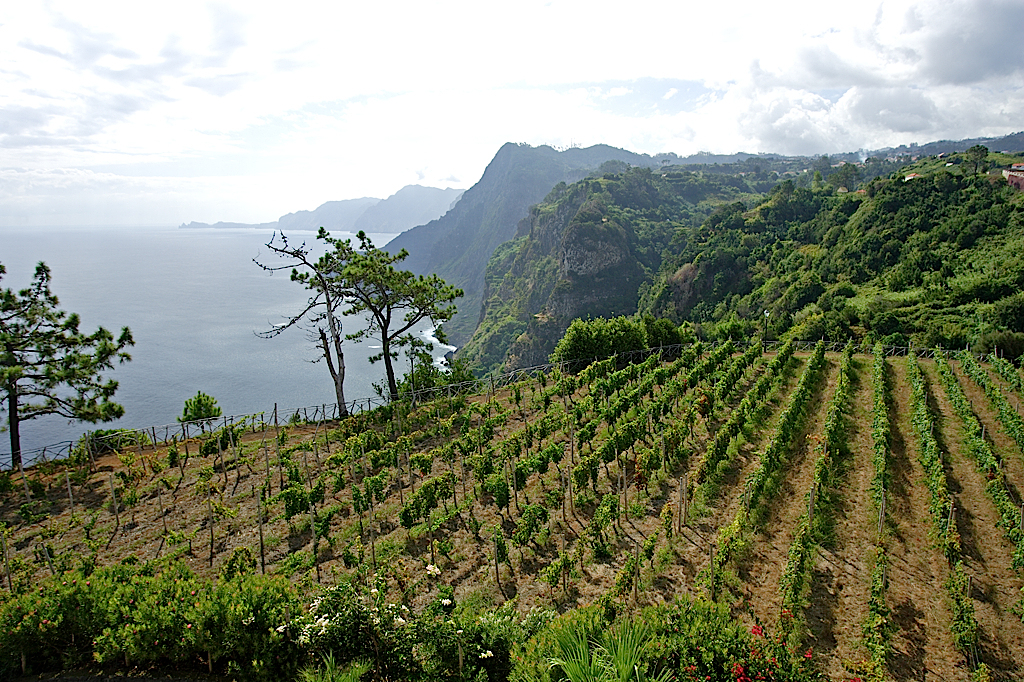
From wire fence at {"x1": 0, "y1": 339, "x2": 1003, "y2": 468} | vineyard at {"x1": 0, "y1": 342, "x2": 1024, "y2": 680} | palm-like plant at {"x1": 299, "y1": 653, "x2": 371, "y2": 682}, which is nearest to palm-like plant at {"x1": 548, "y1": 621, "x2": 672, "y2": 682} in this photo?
vineyard at {"x1": 0, "y1": 342, "x2": 1024, "y2": 680}

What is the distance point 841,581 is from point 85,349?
999 inches

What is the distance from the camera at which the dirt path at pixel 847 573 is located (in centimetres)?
977

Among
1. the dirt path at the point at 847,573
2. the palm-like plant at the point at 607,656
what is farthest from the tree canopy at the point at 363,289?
the palm-like plant at the point at 607,656

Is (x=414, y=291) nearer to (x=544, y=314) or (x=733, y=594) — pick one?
(x=733, y=594)

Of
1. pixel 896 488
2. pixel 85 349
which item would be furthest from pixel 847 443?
pixel 85 349

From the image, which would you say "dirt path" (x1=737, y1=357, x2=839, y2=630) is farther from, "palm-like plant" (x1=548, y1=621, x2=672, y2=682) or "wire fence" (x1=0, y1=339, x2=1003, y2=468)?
"wire fence" (x1=0, y1=339, x2=1003, y2=468)

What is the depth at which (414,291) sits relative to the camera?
26406 mm

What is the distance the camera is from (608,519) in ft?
40.4

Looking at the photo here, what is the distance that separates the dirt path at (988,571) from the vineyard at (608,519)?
5 centimetres

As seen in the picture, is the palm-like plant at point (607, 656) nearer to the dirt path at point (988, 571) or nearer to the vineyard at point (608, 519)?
the vineyard at point (608, 519)

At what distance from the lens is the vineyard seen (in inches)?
396

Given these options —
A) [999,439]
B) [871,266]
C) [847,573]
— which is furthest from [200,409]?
[871,266]

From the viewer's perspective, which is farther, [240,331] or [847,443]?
[240,331]

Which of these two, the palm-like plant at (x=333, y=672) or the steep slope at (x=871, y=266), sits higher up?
the steep slope at (x=871, y=266)
